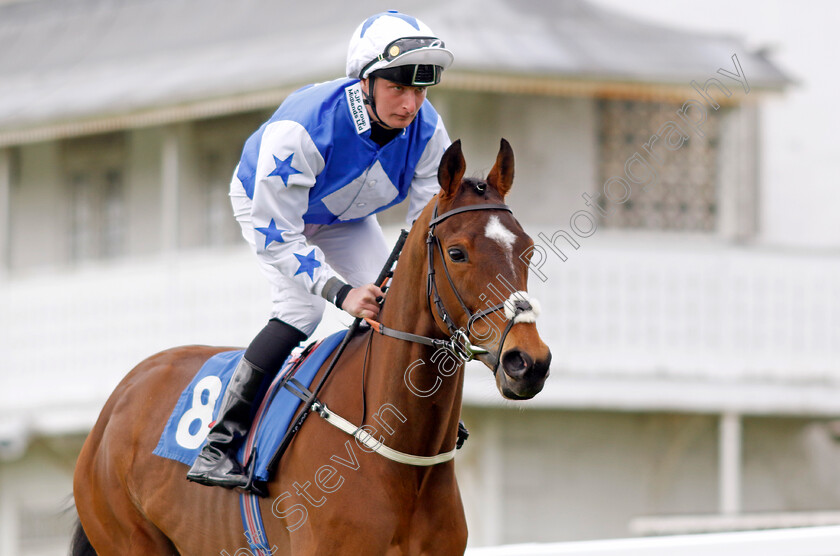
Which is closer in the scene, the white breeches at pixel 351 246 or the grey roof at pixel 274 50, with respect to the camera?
the white breeches at pixel 351 246

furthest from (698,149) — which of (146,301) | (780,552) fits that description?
(780,552)

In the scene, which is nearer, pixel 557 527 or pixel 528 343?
pixel 528 343

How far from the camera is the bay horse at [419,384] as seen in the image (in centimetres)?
378

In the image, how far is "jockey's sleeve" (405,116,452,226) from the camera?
4805 millimetres

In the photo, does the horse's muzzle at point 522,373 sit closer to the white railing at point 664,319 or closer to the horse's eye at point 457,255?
the horse's eye at point 457,255

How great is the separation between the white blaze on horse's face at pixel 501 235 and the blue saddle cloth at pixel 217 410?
929 mm

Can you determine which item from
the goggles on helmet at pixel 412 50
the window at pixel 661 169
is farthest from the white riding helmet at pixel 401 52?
the window at pixel 661 169

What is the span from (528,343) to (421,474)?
0.74 metres

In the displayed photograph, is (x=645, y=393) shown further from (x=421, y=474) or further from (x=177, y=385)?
(x=421, y=474)

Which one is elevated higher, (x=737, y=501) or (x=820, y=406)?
(x=820, y=406)

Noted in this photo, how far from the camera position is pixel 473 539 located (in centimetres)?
1268

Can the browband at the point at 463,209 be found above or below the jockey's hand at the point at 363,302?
above

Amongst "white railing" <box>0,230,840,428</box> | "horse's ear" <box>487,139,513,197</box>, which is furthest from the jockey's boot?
"white railing" <box>0,230,840,428</box>

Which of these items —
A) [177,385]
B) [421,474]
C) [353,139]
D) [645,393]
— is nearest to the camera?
[421,474]
